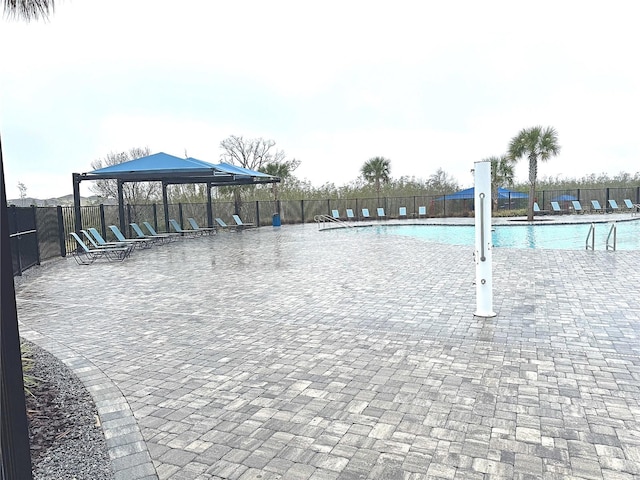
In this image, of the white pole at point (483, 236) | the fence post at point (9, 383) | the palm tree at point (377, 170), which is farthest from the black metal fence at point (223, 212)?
the fence post at point (9, 383)

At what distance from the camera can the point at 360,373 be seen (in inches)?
145

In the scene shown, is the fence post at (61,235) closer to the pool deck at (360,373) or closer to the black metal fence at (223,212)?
the black metal fence at (223,212)

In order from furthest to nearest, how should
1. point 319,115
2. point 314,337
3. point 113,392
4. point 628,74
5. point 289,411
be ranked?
1. point 319,115
2. point 628,74
3. point 314,337
4. point 113,392
5. point 289,411

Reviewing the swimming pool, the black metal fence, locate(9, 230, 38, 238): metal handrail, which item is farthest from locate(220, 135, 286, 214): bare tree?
locate(9, 230, 38, 238): metal handrail

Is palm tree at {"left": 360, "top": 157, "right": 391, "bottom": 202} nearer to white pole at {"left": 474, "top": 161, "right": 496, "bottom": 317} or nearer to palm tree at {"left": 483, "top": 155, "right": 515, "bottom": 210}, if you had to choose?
palm tree at {"left": 483, "top": 155, "right": 515, "bottom": 210}

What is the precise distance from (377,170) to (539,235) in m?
13.9

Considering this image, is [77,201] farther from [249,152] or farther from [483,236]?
[249,152]

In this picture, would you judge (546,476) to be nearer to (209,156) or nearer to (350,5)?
(350,5)

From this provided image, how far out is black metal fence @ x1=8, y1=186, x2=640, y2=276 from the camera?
1064 centimetres

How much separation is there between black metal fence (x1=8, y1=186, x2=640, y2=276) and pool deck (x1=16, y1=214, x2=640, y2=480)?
3.24m

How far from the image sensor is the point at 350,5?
10844mm

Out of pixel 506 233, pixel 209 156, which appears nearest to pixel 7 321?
pixel 506 233

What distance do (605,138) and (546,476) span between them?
79.8ft

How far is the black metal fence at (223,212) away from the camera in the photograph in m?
10.6
